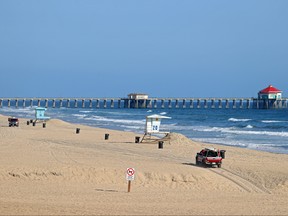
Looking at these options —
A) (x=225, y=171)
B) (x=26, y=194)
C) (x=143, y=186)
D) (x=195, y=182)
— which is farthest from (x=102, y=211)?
(x=225, y=171)

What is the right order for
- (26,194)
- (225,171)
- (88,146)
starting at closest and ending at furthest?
(26,194), (225,171), (88,146)

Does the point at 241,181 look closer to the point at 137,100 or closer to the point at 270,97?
the point at 270,97

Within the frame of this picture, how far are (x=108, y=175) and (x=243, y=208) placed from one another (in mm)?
5730

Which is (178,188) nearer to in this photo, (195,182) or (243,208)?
(195,182)

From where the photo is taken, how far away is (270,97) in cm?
11512

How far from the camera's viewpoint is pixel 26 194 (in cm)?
1527

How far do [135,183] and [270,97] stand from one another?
330ft

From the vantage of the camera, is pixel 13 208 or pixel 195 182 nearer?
pixel 13 208

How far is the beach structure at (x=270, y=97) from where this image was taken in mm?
114500

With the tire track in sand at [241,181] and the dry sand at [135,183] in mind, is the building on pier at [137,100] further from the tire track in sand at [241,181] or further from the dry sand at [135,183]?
the tire track in sand at [241,181]

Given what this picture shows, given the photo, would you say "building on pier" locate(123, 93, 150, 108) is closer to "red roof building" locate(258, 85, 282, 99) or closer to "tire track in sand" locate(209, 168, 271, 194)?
"red roof building" locate(258, 85, 282, 99)

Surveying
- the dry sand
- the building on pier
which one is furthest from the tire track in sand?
the building on pier

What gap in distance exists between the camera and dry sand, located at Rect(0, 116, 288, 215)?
13867 millimetres

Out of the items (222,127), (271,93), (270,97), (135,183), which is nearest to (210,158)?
(135,183)
